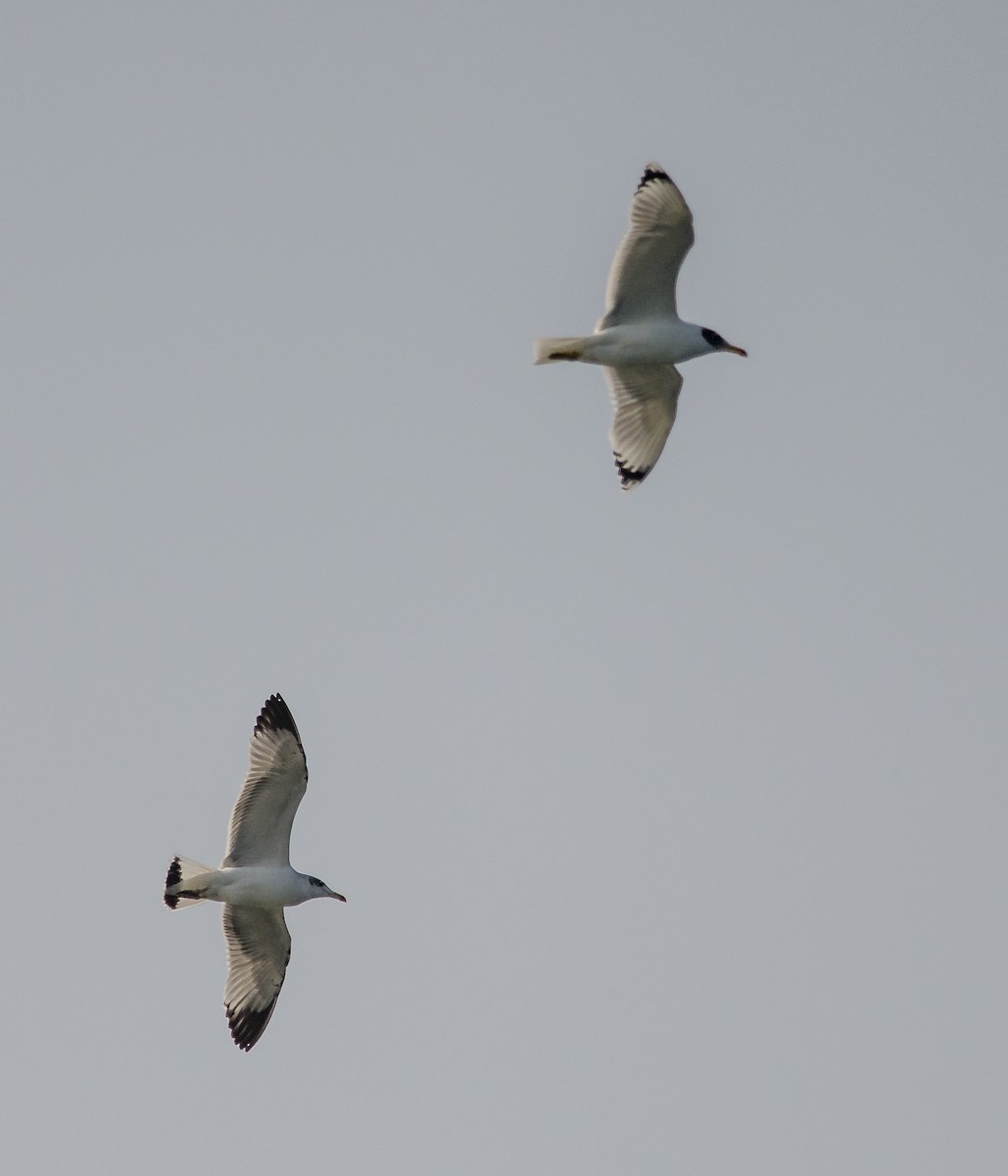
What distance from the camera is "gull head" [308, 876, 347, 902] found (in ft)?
68.6

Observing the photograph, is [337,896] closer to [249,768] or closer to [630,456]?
[249,768]

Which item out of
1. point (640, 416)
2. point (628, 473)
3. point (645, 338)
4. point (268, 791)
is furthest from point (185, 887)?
point (645, 338)

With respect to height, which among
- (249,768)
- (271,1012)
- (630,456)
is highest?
(630,456)

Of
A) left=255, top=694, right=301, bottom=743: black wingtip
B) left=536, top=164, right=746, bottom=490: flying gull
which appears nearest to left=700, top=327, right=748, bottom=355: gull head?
left=536, top=164, right=746, bottom=490: flying gull

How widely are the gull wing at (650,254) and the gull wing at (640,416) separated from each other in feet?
2.04

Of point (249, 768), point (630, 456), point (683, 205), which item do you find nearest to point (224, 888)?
point (249, 768)

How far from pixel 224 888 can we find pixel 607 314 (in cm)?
545

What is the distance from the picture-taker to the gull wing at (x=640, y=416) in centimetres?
2069

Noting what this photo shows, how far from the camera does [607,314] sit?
66.3 ft

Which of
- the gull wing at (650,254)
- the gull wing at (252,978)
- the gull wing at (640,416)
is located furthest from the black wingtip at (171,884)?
the gull wing at (650,254)

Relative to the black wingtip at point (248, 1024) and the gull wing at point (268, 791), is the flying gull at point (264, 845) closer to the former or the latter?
the gull wing at point (268, 791)

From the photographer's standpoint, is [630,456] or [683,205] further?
[630,456]

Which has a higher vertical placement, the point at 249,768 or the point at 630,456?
the point at 630,456

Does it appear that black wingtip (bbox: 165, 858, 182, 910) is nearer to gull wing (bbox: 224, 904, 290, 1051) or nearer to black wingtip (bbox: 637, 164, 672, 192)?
gull wing (bbox: 224, 904, 290, 1051)
